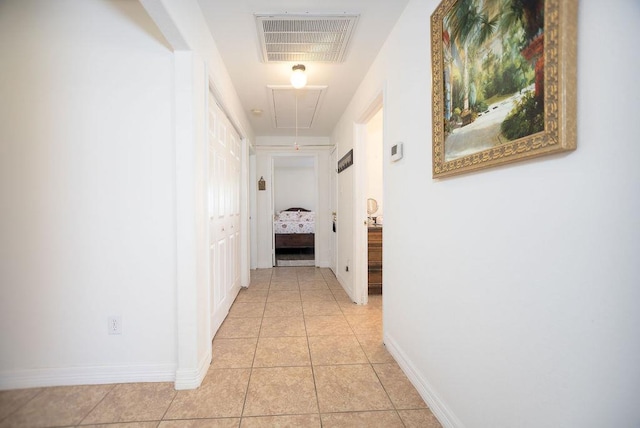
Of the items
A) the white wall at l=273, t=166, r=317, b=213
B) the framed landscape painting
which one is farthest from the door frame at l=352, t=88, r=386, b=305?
the white wall at l=273, t=166, r=317, b=213

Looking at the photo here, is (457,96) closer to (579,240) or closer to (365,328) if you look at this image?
(579,240)

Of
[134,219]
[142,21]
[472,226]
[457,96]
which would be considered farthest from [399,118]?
[134,219]

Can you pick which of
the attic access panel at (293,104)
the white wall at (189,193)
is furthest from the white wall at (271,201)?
the white wall at (189,193)

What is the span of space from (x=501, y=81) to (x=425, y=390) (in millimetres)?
1541

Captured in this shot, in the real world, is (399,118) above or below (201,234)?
above

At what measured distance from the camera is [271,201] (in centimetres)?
492

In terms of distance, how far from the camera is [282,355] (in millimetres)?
2061

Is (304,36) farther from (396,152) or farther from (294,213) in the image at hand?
(294,213)

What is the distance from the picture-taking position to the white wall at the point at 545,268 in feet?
2.18

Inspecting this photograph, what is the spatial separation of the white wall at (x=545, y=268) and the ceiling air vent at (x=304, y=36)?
583 millimetres

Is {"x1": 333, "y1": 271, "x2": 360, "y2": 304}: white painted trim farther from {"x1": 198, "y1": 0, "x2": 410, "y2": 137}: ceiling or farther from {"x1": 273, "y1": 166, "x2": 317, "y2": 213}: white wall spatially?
{"x1": 273, "y1": 166, "x2": 317, "y2": 213}: white wall

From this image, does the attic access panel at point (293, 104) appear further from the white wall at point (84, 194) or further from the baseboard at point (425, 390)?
the baseboard at point (425, 390)

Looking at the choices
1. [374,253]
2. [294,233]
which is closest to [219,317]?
[374,253]

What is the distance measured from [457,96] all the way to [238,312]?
8.69 ft
